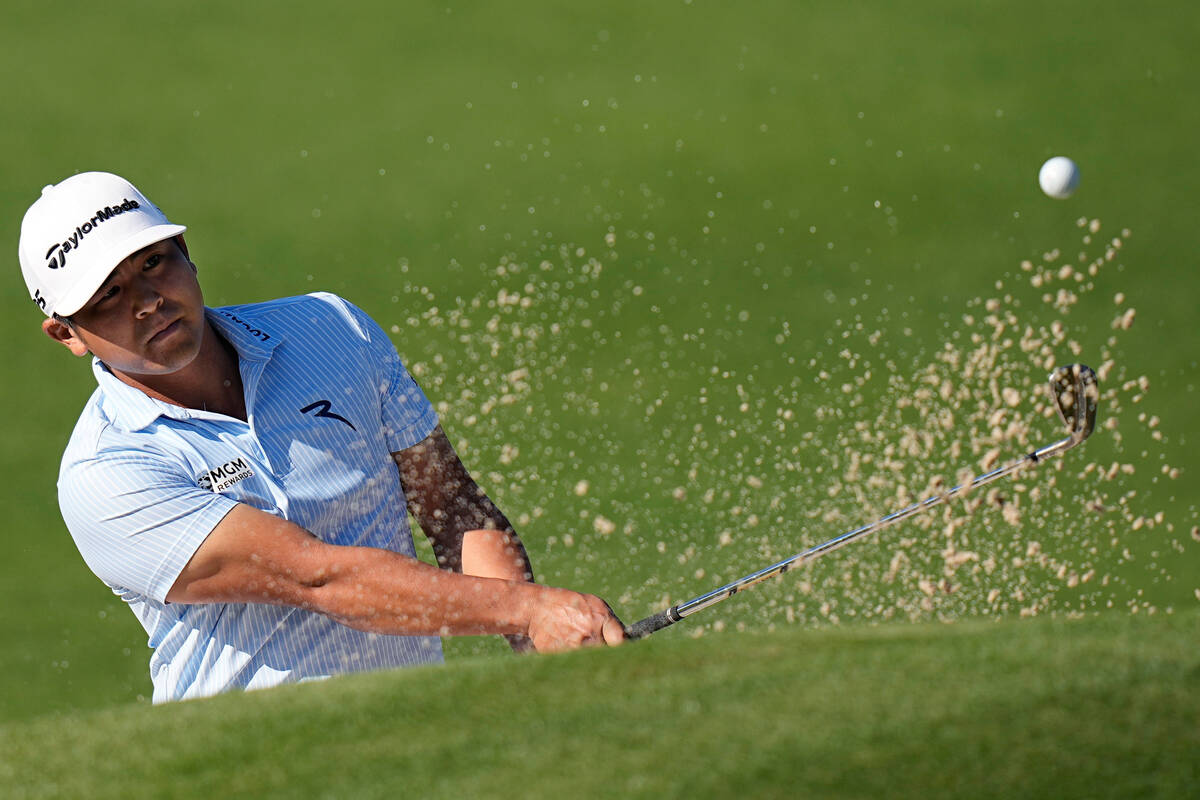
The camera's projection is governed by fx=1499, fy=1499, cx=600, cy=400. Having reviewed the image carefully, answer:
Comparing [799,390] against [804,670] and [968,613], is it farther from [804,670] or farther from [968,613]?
[804,670]

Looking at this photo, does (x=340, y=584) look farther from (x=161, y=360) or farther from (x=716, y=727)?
(x=716, y=727)

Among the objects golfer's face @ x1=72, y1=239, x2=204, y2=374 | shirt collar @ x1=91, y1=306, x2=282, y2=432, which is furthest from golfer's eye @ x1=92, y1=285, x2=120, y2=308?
shirt collar @ x1=91, y1=306, x2=282, y2=432

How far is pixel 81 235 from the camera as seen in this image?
249 centimetres

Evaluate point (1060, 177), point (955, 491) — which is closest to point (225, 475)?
point (955, 491)

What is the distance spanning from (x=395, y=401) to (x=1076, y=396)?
1.42 metres

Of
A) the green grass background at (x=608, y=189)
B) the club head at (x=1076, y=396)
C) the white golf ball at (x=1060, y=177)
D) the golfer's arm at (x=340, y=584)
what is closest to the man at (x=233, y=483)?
the golfer's arm at (x=340, y=584)

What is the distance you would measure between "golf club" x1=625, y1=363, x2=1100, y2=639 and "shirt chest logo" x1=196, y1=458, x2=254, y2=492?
29.7 inches

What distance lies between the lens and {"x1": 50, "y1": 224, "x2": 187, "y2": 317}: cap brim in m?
2.45

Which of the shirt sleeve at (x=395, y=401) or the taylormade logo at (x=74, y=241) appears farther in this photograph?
the shirt sleeve at (x=395, y=401)

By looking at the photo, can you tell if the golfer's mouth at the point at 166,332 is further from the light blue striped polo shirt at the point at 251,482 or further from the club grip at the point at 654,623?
the club grip at the point at 654,623

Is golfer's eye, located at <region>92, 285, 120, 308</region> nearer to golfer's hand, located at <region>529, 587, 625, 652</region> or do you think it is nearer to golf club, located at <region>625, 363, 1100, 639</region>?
golfer's hand, located at <region>529, 587, 625, 652</region>

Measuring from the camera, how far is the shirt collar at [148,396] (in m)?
2.51

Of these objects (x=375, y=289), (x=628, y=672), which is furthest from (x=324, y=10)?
(x=628, y=672)

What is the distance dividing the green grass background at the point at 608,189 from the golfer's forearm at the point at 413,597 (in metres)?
2.14
